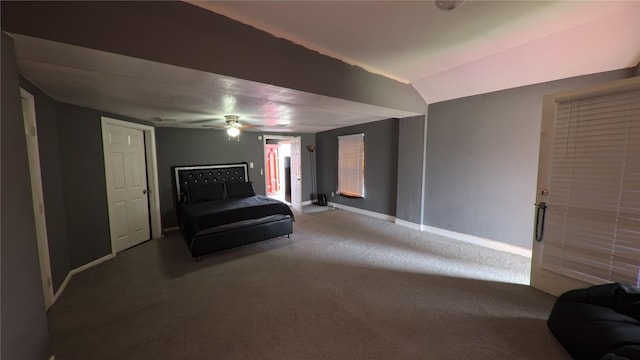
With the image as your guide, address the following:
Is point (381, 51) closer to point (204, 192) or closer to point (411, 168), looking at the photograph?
point (411, 168)

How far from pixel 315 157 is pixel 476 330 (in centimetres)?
585

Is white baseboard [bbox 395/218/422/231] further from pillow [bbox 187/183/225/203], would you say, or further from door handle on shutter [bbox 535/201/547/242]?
pillow [bbox 187/183/225/203]

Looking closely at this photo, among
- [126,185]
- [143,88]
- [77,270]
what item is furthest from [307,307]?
[126,185]

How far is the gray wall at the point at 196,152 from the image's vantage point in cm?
486

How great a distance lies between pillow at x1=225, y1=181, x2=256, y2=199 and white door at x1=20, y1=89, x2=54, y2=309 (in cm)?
281

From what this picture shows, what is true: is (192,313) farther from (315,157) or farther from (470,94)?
(315,157)

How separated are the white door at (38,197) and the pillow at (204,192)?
2252mm

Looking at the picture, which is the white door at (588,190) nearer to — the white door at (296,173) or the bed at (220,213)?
the bed at (220,213)

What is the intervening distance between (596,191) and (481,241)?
6.26 feet

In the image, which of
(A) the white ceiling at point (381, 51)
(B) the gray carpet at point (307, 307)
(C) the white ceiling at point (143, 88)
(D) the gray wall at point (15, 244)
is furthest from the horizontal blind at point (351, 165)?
(D) the gray wall at point (15, 244)

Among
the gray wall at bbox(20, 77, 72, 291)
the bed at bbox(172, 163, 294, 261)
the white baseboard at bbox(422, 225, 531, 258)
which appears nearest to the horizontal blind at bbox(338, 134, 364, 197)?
the white baseboard at bbox(422, 225, 531, 258)

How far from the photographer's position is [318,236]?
4.43 meters

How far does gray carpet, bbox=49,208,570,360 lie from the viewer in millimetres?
1854

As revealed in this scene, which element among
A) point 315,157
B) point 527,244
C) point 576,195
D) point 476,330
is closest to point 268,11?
point 476,330
